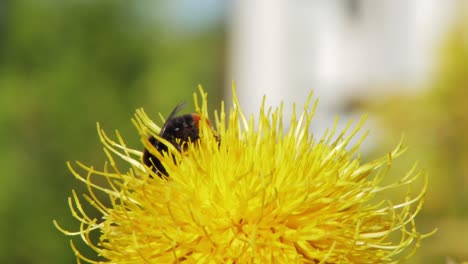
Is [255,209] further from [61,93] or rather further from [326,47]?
[61,93]

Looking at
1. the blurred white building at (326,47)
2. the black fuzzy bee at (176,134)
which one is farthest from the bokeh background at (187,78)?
the black fuzzy bee at (176,134)

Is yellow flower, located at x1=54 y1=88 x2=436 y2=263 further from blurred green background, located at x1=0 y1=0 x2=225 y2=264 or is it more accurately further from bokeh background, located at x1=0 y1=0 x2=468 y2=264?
blurred green background, located at x1=0 y1=0 x2=225 y2=264

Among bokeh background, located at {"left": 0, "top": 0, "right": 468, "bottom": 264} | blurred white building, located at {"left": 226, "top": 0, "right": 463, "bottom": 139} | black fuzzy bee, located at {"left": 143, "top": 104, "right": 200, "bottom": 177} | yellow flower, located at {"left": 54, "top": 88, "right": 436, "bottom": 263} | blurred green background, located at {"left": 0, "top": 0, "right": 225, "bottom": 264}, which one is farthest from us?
blurred green background, located at {"left": 0, "top": 0, "right": 225, "bottom": 264}

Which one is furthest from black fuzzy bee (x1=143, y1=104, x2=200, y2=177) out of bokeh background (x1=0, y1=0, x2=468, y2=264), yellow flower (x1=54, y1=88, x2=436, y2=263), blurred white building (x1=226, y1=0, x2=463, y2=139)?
blurred white building (x1=226, y1=0, x2=463, y2=139)

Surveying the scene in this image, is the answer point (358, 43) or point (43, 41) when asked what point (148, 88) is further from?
point (358, 43)

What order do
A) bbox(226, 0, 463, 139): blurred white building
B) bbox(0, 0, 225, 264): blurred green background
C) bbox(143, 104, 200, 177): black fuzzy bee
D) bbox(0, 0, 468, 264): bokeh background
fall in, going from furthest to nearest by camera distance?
bbox(0, 0, 225, 264): blurred green background
bbox(226, 0, 463, 139): blurred white building
bbox(0, 0, 468, 264): bokeh background
bbox(143, 104, 200, 177): black fuzzy bee

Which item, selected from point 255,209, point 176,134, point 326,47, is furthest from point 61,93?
point 255,209
